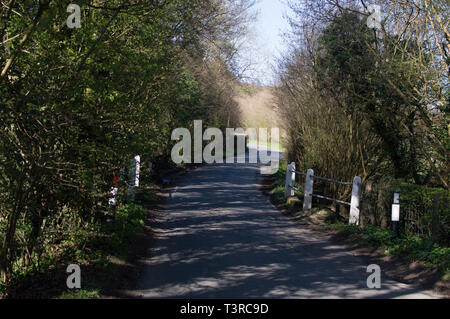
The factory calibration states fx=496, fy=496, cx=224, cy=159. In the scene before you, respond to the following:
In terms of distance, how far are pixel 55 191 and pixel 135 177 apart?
3649mm

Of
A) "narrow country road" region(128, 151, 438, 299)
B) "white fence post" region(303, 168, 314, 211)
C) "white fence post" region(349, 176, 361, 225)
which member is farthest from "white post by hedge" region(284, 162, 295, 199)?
"white fence post" region(349, 176, 361, 225)

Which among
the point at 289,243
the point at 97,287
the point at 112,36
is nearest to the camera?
the point at 97,287

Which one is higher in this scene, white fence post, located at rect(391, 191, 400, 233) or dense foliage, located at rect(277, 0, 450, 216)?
dense foliage, located at rect(277, 0, 450, 216)

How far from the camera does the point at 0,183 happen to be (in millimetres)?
6250

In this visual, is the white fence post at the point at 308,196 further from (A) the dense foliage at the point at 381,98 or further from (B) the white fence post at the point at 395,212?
(B) the white fence post at the point at 395,212

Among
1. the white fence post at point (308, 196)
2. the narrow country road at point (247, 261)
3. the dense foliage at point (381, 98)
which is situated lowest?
the narrow country road at point (247, 261)

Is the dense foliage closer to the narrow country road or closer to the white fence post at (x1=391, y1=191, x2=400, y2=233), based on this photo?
the white fence post at (x1=391, y1=191, x2=400, y2=233)

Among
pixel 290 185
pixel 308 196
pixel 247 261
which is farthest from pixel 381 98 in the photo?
pixel 247 261

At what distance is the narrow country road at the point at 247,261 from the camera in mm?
6840

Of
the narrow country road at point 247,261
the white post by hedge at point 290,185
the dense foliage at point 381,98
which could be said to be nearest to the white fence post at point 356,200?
the dense foliage at point 381,98

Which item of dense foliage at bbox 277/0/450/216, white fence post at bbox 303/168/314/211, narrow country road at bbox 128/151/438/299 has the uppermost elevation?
dense foliage at bbox 277/0/450/216

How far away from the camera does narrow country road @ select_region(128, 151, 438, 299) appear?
269 inches
